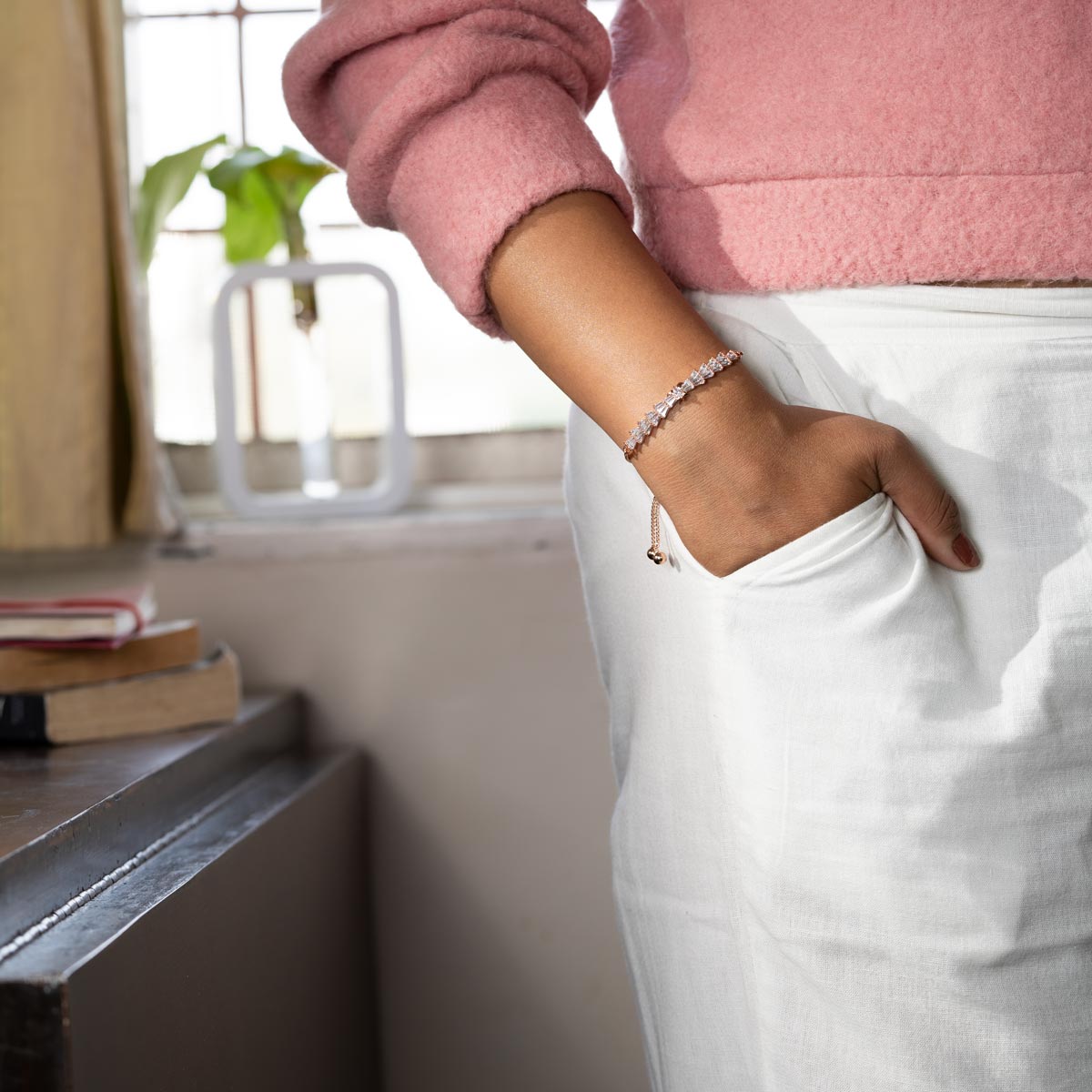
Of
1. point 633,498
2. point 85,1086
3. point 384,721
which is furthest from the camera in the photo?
point 384,721

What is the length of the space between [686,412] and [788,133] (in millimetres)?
166

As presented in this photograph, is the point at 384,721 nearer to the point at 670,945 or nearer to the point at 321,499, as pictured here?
the point at 321,499

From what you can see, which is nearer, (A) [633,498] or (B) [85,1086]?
(B) [85,1086]

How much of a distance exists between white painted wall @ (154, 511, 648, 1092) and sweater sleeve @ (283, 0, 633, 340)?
640 millimetres

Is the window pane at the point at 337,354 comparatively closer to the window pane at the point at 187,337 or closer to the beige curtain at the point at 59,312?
the window pane at the point at 187,337

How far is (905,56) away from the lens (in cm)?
58

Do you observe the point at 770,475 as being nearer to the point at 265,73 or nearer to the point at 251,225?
the point at 251,225

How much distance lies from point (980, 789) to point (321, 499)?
40.3 inches

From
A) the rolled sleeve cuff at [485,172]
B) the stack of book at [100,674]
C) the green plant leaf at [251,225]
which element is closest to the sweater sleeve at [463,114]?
the rolled sleeve cuff at [485,172]

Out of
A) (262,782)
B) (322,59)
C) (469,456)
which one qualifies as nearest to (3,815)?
(262,782)

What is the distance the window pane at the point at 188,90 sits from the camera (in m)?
1.69

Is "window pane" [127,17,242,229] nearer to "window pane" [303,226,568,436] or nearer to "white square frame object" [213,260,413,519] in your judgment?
"window pane" [303,226,568,436]

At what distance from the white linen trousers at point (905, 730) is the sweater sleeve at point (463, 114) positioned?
12cm

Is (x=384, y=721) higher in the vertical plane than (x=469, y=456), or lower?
lower
